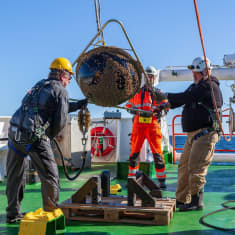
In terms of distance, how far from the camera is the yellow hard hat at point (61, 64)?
11.5 feet

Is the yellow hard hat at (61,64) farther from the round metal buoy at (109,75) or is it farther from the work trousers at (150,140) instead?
the work trousers at (150,140)

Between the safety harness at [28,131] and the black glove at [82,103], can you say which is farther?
the black glove at [82,103]

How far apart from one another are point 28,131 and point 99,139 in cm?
635

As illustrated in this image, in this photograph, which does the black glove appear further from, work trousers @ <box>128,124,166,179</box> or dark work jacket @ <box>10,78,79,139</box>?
work trousers @ <box>128,124,166,179</box>

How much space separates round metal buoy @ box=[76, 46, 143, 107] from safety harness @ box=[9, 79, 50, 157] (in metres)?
0.45

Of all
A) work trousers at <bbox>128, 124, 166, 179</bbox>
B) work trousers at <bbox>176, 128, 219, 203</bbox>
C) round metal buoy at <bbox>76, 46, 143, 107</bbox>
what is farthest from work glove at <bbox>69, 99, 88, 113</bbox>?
work trousers at <bbox>128, 124, 166, 179</bbox>

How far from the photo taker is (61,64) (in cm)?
349

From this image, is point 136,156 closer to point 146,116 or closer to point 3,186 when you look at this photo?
point 146,116

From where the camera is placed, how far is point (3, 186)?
5.97 metres

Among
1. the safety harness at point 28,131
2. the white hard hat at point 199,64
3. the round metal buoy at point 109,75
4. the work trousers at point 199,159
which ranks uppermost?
the white hard hat at point 199,64

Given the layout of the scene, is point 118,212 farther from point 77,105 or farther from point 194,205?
point 77,105

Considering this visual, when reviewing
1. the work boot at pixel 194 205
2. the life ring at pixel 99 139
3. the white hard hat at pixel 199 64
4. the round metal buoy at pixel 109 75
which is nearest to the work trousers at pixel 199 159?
the work boot at pixel 194 205

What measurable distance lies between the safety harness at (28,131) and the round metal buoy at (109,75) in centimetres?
45

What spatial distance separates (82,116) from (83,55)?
0.64 meters
